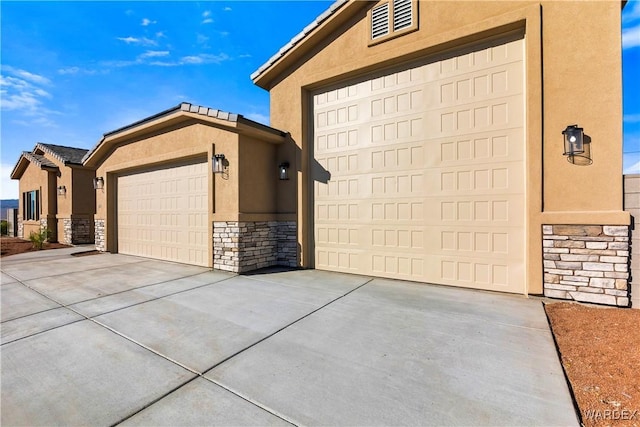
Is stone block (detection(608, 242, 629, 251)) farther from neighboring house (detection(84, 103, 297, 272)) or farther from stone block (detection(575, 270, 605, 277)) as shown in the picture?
neighboring house (detection(84, 103, 297, 272))

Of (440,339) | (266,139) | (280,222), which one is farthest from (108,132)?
(440,339)

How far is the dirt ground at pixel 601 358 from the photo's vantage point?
1.99m

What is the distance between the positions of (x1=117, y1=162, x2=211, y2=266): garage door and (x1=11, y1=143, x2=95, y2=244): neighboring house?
509cm

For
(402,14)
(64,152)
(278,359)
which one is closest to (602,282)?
(278,359)

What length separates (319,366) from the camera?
103 inches

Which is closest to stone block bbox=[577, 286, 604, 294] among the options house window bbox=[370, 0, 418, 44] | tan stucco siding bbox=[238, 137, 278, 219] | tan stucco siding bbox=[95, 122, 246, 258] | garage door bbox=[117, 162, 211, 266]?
house window bbox=[370, 0, 418, 44]

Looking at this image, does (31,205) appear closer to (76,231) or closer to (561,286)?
(76,231)

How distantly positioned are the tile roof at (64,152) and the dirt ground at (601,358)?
1797 cm

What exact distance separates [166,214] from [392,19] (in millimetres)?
8144

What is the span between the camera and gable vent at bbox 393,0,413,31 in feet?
19.2

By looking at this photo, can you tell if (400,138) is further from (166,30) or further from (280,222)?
(166,30)

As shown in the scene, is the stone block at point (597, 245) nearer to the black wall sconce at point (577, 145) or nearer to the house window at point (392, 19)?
the black wall sconce at point (577, 145)

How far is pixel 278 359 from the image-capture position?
2754 mm

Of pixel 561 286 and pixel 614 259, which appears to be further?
pixel 561 286
